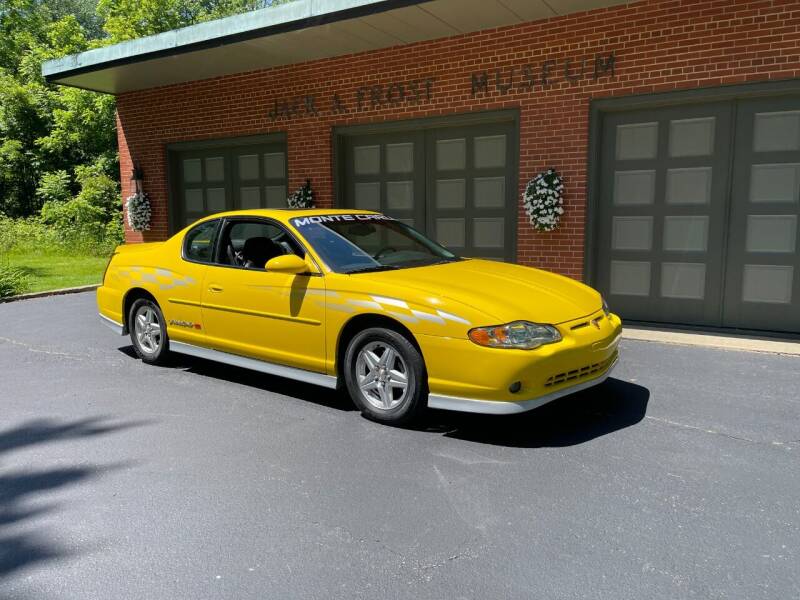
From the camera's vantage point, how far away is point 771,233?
7.24m

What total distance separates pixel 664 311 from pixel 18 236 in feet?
77.2

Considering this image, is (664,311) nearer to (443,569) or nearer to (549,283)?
(549,283)

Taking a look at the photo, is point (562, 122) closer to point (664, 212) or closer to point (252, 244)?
point (664, 212)

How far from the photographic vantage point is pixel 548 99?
818cm

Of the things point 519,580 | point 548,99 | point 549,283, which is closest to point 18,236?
point 548,99

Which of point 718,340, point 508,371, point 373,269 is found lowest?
point 718,340

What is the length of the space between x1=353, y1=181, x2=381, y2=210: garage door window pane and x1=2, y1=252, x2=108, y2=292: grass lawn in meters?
6.46

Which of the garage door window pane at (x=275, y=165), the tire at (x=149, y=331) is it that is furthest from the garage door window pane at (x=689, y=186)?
the garage door window pane at (x=275, y=165)

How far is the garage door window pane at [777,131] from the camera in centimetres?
699

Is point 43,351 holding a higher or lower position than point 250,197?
lower

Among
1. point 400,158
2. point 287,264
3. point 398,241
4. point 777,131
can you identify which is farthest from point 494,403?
point 400,158

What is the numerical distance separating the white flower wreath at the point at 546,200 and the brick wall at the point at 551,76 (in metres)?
0.15

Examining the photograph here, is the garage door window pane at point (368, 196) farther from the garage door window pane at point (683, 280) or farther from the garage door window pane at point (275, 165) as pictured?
the garage door window pane at point (683, 280)

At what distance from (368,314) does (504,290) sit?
3.29 feet
